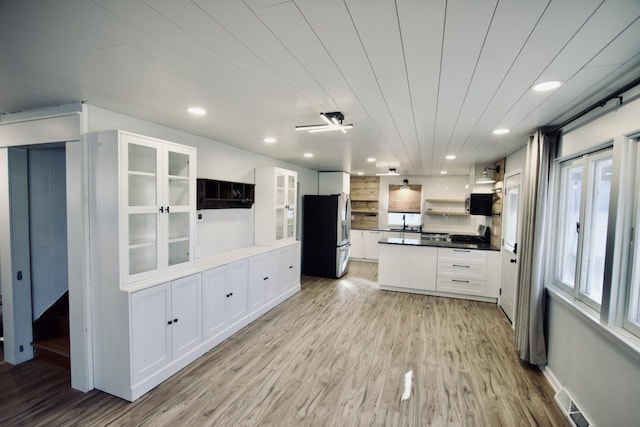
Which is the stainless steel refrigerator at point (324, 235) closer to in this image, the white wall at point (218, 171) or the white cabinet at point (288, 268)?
the white cabinet at point (288, 268)

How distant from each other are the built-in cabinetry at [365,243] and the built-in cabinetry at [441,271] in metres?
2.51

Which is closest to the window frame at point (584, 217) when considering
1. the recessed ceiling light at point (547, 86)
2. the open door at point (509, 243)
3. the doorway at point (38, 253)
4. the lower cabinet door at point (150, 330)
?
the recessed ceiling light at point (547, 86)

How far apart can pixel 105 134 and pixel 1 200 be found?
4.95ft

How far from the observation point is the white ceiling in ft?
3.86

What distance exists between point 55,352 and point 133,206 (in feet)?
5.91

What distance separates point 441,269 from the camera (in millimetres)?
5129

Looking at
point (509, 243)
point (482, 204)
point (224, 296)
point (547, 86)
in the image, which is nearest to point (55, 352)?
point (224, 296)

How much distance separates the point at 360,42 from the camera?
140 centimetres

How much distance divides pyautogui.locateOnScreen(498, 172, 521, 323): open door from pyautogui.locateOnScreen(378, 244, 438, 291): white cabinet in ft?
3.39

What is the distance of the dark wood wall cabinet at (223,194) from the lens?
3510mm

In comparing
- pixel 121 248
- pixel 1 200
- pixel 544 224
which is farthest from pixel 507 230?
pixel 1 200

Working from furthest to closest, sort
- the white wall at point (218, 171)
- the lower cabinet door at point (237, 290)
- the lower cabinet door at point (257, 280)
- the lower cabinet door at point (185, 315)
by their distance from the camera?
the lower cabinet door at point (257, 280)
the lower cabinet door at point (237, 290)
the white wall at point (218, 171)
the lower cabinet door at point (185, 315)

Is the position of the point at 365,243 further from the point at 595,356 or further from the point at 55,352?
the point at 55,352

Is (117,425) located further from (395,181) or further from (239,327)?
(395,181)
